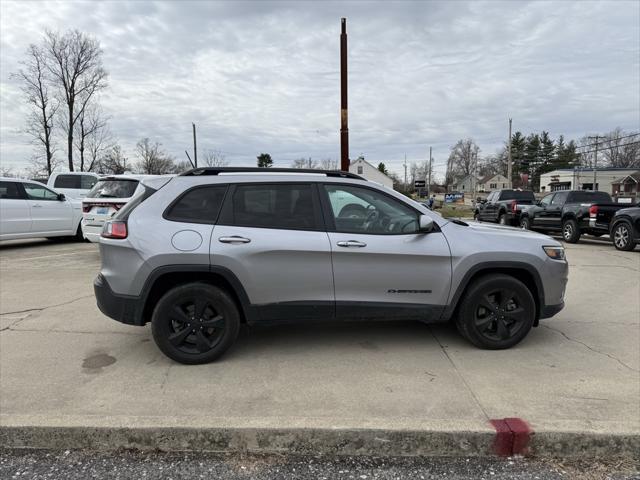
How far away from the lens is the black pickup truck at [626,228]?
1176 cm

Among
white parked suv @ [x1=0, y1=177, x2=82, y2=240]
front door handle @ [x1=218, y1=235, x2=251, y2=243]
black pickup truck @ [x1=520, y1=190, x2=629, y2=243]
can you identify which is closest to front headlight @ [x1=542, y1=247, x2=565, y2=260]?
front door handle @ [x1=218, y1=235, x2=251, y2=243]

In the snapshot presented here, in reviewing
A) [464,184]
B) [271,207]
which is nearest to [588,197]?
[271,207]

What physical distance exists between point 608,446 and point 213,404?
2.61 m

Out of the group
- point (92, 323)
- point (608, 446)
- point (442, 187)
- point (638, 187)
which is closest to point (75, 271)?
point (92, 323)

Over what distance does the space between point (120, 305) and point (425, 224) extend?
268 cm

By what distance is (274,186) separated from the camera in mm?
4180

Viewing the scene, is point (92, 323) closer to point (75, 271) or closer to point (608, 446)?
point (75, 271)

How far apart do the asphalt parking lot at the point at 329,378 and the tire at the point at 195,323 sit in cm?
14

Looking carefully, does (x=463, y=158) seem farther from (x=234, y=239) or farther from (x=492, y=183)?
(x=234, y=239)

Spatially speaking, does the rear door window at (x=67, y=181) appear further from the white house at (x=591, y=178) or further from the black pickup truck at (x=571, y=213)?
the white house at (x=591, y=178)

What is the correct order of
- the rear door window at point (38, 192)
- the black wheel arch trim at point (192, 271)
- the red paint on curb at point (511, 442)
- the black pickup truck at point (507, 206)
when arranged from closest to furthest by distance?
1. the red paint on curb at point (511, 442)
2. the black wheel arch trim at point (192, 271)
3. the rear door window at point (38, 192)
4. the black pickup truck at point (507, 206)

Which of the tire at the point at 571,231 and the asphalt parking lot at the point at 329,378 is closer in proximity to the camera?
the asphalt parking lot at the point at 329,378

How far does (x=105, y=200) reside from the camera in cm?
919

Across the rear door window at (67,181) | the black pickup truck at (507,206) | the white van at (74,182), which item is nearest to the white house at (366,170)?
the black pickup truck at (507,206)
